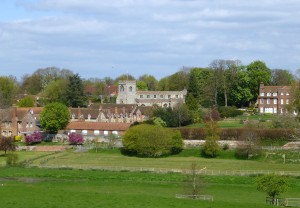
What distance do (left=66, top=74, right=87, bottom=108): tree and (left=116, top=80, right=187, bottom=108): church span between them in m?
9.30

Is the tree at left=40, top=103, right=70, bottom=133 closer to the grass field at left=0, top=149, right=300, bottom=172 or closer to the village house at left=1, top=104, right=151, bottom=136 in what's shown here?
the village house at left=1, top=104, right=151, bottom=136

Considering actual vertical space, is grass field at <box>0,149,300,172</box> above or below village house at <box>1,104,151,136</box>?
below

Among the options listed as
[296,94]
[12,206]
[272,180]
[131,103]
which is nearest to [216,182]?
[272,180]

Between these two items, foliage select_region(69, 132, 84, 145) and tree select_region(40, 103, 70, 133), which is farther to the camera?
tree select_region(40, 103, 70, 133)

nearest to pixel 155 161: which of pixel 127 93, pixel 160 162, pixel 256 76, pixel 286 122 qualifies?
pixel 160 162

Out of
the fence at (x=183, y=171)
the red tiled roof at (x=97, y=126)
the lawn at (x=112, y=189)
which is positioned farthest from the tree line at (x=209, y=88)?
the lawn at (x=112, y=189)

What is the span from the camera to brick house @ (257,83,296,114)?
109250 mm

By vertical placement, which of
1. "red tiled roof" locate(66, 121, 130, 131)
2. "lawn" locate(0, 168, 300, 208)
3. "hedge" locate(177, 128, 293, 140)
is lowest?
"lawn" locate(0, 168, 300, 208)

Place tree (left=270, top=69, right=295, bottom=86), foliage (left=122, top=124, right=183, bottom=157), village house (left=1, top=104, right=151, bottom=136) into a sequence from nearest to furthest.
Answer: foliage (left=122, top=124, right=183, bottom=157)
village house (left=1, top=104, right=151, bottom=136)
tree (left=270, top=69, right=295, bottom=86)

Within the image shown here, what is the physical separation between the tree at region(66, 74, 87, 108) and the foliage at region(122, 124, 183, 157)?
35718 mm

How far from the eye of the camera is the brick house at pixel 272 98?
358ft

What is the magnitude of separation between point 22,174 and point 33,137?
24381 mm

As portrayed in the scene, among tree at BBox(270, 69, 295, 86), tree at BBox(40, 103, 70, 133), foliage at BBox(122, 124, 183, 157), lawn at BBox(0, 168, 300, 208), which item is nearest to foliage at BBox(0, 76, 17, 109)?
tree at BBox(40, 103, 70, 133)

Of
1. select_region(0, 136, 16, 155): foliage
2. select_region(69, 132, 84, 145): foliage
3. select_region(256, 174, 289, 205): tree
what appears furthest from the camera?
select_region(69, 132, 84, 145): foliage
